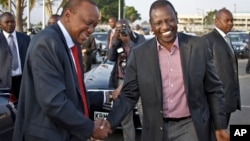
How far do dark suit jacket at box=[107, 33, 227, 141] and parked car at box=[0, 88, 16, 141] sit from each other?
1086 millimetres

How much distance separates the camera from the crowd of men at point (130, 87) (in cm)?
288

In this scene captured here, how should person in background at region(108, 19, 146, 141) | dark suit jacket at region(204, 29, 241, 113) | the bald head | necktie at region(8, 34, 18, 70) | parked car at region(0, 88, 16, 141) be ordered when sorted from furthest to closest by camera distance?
1. necktie at region(8, 34, 18, 70)
2. person in background at region(108, 19, 146, 141)
3. the bald head
4. dark suit jacket at region(204, 29, 241, 113)
5. parked car at region(0, 88, 16, 141)

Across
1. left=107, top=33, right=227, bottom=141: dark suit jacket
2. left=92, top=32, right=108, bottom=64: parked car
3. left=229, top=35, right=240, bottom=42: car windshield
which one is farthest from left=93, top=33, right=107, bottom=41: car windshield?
left=107, top=33, right=227, bottom=141: dark suit jacket

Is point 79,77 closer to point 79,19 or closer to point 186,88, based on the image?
point 79,19

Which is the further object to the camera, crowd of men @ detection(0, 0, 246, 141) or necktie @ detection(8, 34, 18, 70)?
necktie @ detection(8, 34, 18, 70)

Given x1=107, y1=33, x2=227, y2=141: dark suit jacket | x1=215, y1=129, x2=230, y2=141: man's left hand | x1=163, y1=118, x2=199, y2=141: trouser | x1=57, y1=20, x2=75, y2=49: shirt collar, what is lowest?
x1=215, y1=129, x2=230, y2=141: man's left hand

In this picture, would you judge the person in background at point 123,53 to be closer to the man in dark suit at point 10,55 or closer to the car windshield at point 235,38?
the man in dark suit at point 10,55

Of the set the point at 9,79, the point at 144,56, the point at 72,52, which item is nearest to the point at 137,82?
the point at 144,56

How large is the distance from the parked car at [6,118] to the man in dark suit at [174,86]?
109 cm

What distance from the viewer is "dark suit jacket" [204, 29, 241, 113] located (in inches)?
224

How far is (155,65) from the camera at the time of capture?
11.7ft

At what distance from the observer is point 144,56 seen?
3.65 metres

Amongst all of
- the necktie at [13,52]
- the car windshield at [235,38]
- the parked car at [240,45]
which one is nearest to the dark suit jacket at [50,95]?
the necktie at [13,52]

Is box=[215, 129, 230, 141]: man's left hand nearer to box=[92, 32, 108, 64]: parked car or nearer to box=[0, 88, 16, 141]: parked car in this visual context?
box=[0, 88, 16, 141]: parked car
